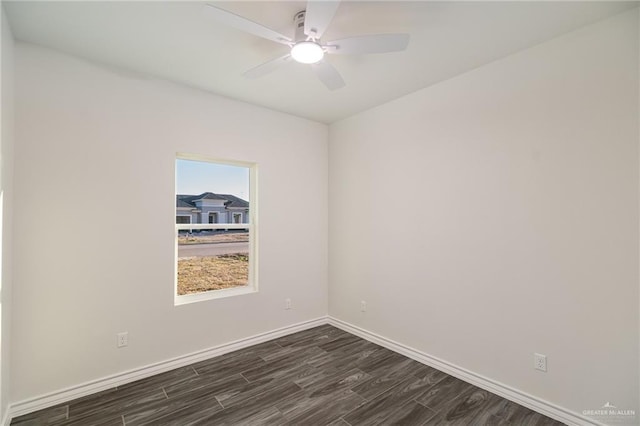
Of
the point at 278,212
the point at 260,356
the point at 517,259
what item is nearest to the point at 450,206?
the point at 517,259

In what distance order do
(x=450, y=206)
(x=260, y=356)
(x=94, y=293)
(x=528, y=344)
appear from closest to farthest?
1. (x=528, y=344)
2. (x=94, y=293)
3. (x=450, y=206)
4. (x=260, y=356)

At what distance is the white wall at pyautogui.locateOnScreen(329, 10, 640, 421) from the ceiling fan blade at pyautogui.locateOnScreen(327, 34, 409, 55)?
120 centimetres

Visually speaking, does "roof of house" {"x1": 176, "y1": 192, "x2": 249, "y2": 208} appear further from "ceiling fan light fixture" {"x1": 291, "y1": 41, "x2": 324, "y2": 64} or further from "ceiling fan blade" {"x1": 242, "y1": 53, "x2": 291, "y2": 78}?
"ceiling fan light fixture" {"x1": 291, "y1": 41, "x2": 324, "y2": 64}

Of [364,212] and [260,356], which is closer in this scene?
[260,356]

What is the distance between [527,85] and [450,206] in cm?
112

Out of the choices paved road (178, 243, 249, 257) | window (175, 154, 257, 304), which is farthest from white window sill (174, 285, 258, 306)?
paved road (178, 243, 249, 257)

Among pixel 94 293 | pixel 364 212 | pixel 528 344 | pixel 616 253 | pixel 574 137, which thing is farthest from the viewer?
pixel 364 212

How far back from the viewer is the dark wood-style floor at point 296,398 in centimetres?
215

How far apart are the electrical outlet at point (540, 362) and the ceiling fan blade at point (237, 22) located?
112 inches

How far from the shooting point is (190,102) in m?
3.00

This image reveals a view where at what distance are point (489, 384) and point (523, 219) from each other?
139 cm

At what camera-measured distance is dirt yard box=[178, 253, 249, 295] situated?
3.10 metres

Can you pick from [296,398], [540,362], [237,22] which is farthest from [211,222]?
[540,362]

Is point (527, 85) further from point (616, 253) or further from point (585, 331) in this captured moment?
point (585, 331)
